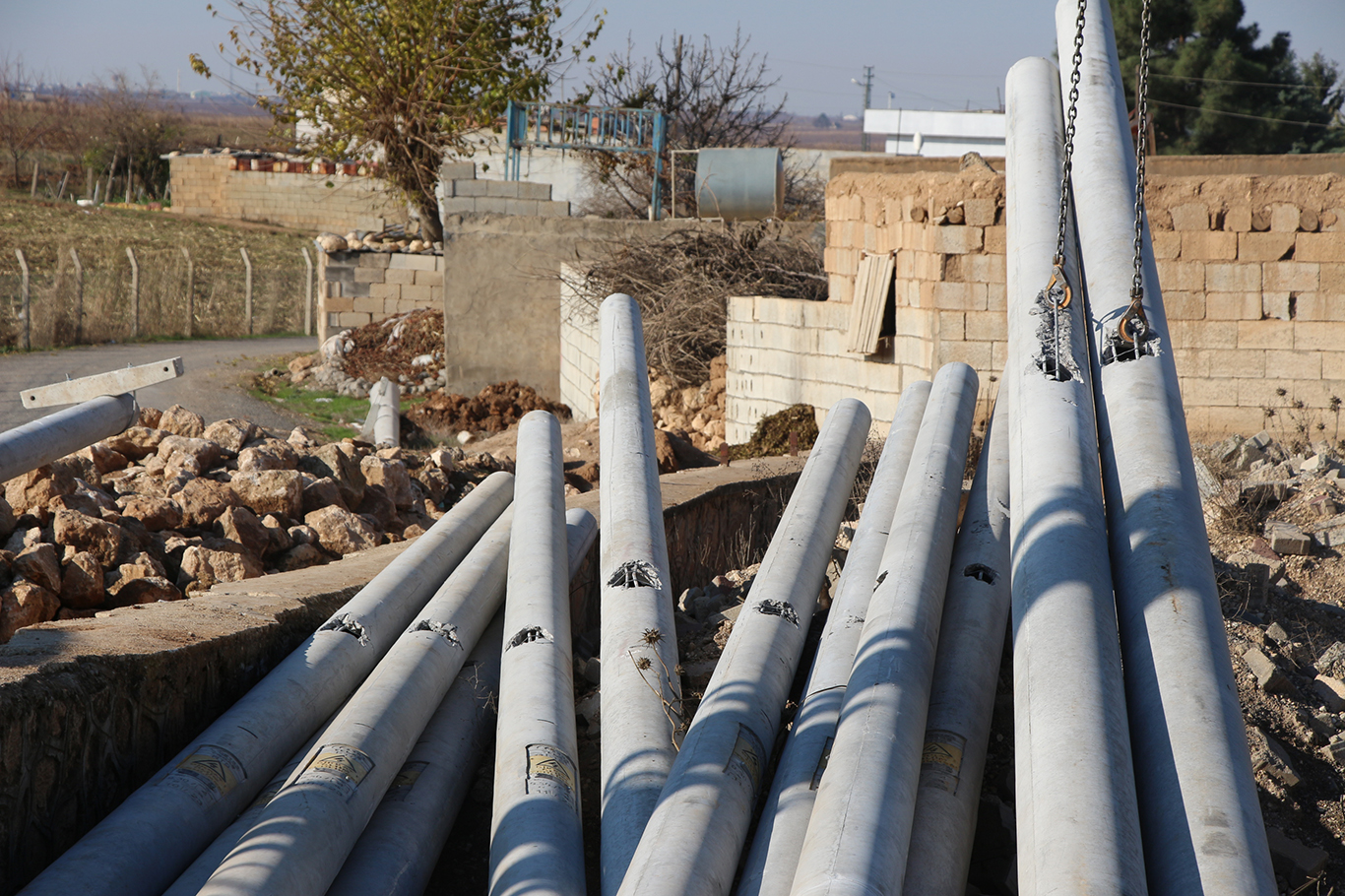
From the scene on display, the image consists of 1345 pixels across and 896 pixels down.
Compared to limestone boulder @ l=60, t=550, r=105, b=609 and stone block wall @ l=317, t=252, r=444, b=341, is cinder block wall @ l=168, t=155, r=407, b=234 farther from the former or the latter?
limestone boulder @ l=60, t=550, r=105, b=609

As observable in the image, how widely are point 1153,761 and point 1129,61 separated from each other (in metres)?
28.1

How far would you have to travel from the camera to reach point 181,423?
820 cm

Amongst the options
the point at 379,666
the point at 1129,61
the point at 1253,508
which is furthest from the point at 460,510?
the point at 1129,61

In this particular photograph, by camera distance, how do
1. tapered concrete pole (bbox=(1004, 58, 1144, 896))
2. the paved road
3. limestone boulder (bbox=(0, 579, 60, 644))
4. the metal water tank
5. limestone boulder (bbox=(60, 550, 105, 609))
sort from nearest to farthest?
tapered concrete pole (bbox=(1004, 58, 1144, 896)) → limestone boulder (bbox=(0, 579, 60, 644)) → limestone boulder (bbox=(60, 550, 105, 609)) → the metal water tank → the paved road

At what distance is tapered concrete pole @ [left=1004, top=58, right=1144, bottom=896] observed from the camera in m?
1.99

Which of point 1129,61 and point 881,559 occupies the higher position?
point 1129,61

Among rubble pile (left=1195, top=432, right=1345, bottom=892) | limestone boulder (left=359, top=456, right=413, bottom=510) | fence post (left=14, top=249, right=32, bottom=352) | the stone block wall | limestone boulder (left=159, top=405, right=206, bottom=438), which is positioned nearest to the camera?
rubble pile (left=1195, top=432, right=1345, bottom=892)

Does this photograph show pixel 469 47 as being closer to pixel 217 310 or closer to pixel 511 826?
pixel 217 310

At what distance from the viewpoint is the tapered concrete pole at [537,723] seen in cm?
Result: 248

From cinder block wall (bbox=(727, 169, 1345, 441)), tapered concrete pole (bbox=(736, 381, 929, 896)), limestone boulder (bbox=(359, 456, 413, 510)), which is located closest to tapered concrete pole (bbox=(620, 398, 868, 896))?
tapered concrete pole (bbox=(736, 381, 929, 896))

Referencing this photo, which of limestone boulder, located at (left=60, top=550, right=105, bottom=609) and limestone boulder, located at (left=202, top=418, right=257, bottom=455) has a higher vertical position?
limestone boulder, located at (left=202, top=418, right=257, bottom=455)

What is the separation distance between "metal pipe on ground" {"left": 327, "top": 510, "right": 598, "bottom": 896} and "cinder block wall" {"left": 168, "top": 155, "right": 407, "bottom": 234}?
34618 mm

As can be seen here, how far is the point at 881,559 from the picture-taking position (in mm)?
3404

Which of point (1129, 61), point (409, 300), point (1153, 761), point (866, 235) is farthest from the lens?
point (1129, 61)
